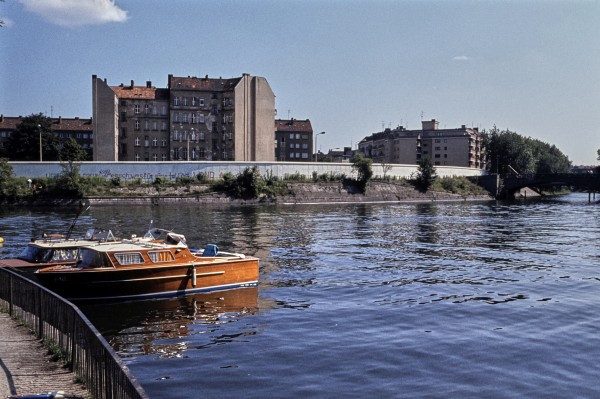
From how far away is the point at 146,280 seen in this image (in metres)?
23.2

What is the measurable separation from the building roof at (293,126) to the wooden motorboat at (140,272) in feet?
467

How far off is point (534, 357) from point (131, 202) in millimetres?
76472

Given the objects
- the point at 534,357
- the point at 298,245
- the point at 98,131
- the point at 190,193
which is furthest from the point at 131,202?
the point at 534,357

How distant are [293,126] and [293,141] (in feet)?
14.9

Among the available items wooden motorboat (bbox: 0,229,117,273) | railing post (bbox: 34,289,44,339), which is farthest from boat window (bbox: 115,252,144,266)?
railing post (bbox: 34,289,44,339)

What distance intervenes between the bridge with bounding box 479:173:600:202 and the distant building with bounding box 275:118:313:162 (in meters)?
51.0

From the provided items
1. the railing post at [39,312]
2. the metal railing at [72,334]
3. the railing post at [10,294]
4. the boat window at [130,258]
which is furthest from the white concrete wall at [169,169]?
the railing post at [39,312]

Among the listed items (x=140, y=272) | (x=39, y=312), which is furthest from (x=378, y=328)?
(x=39, y=312)

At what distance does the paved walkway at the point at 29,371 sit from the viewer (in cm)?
1065

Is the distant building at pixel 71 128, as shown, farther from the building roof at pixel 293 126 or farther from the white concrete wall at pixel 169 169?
the white concrete wall at pixel 169 169

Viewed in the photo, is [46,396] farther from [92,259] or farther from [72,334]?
[92,259]

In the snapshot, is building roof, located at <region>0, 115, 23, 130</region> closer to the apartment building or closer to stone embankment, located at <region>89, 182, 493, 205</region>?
the apartment building

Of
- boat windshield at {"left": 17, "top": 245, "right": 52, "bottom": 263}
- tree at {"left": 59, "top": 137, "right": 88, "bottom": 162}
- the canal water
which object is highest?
tree at {"left": 59, "top": 137, "right": 88, "bottom": 162}

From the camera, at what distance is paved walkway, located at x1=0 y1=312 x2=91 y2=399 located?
10.6 metres
